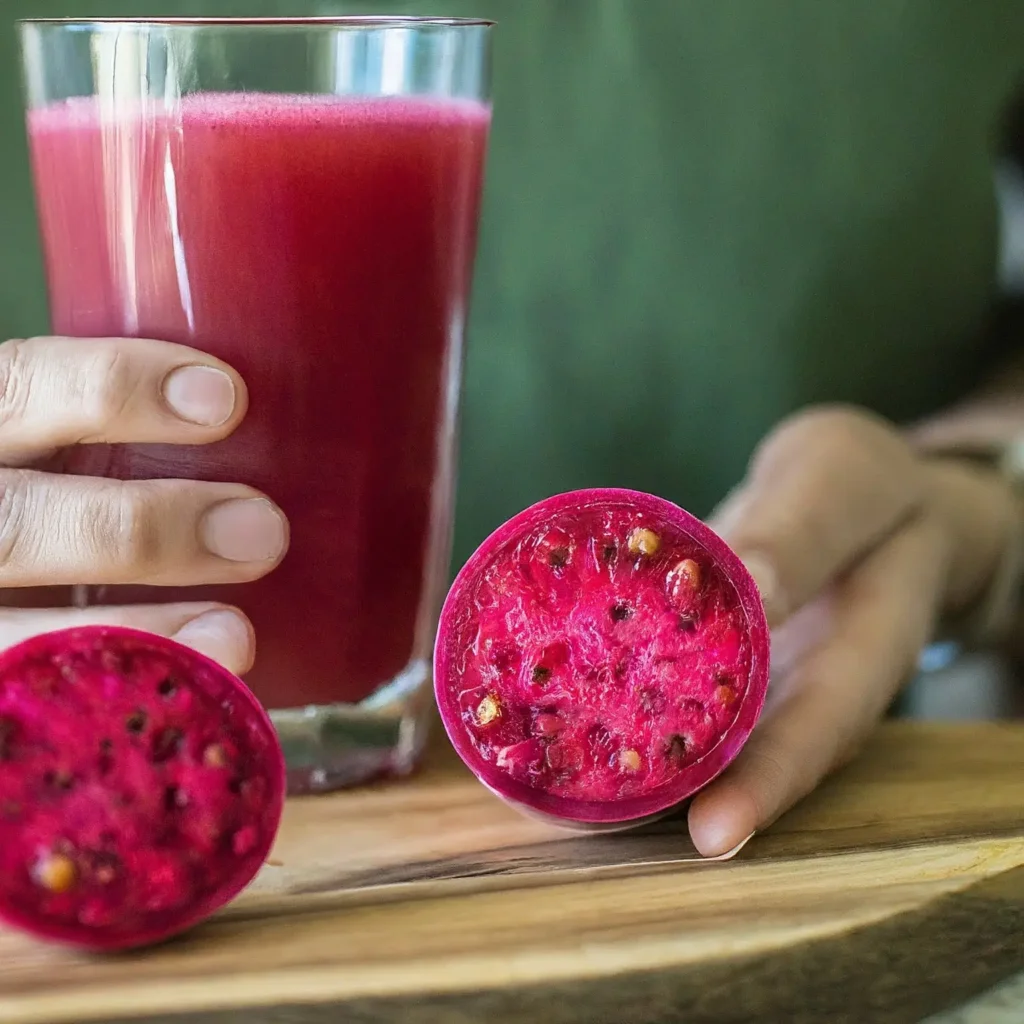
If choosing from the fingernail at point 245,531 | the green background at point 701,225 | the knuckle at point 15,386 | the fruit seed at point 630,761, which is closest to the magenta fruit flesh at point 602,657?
the fruit seed at point 630,761

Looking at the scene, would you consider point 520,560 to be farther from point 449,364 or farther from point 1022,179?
point 1022,179

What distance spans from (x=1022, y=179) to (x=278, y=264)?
0.73 meters

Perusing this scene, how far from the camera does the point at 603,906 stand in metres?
0.44

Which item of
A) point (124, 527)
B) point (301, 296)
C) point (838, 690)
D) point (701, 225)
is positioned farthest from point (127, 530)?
point (701, 225)

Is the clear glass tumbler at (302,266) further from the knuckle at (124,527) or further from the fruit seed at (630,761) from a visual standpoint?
the fruit seed at (630,761)

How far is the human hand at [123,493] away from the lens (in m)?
0.50

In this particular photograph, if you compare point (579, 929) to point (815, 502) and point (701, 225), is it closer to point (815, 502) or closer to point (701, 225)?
point (815, 502)

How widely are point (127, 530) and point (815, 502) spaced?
1.25 ft

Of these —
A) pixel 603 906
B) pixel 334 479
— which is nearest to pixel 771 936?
pixel 603 906

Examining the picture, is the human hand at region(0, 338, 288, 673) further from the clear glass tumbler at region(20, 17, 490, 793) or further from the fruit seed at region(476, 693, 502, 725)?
the fruit seed at region(476, 693, 502, 725)

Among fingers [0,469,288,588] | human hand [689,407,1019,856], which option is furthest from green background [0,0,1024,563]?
fingers [0,469,288,588]

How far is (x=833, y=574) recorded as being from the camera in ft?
2.14

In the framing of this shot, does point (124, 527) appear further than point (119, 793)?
Yes

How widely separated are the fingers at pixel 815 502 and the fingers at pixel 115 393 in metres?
0.27
